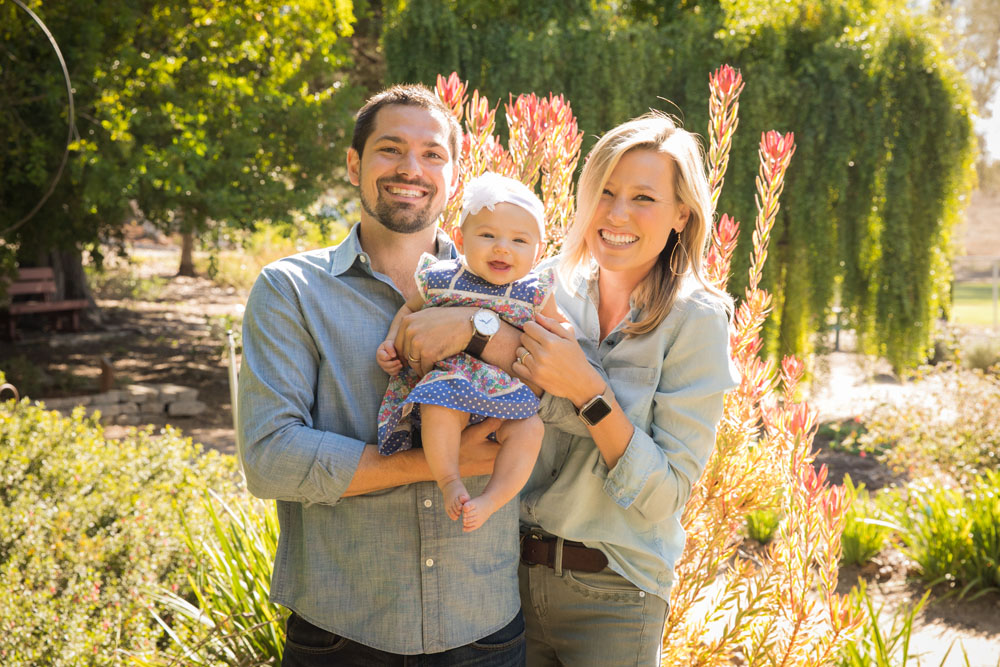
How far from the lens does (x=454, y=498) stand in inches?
63.3

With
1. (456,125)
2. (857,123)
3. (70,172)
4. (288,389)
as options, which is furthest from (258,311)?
(70,172)

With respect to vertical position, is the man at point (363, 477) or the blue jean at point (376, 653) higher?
the man at point (363, 477)

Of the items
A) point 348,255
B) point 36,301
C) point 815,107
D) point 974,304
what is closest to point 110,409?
point 36,301

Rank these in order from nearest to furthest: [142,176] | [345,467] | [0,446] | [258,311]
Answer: [345,467]
[258,311]
[0,446]
[142,176]

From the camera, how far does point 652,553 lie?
1828 mm

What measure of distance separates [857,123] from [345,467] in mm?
7763

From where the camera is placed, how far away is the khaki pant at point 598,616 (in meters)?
1.82

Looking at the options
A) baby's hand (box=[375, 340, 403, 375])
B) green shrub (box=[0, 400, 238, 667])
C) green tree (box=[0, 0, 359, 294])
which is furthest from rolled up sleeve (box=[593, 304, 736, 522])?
green tree (box=[0, 0, 359, 294])

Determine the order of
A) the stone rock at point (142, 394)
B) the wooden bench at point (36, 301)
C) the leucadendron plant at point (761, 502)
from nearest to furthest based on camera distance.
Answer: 1. the leucadendron plant at point (761, 502)
2. the stone rock at point (142, 394)
3. the wooden bench at point (36, 301)

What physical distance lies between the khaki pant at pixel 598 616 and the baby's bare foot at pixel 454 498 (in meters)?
0.39

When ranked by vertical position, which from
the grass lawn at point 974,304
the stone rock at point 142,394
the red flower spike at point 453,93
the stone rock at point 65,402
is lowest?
the grass lawn at point 974,304

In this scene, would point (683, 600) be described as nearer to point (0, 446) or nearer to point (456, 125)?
point (456, 125)

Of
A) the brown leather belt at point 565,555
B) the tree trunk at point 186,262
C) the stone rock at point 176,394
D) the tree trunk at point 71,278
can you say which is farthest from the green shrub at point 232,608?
the tree trunk at point 186,262

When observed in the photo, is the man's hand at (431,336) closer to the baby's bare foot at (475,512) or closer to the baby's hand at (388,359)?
the baby's hand at (388,359)
